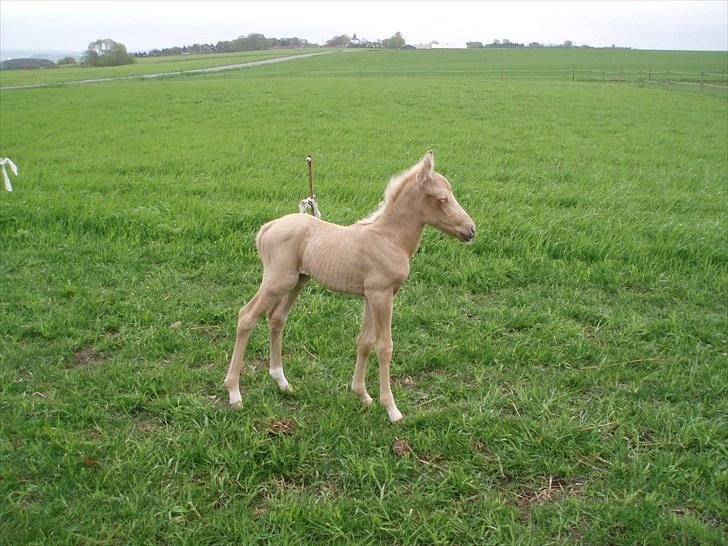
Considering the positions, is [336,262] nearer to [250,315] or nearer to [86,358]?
[250,315]

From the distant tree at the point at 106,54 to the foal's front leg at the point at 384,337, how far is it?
82.7 meters

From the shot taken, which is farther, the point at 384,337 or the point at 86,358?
the point at 86,358

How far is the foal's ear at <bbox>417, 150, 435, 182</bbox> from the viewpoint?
335 cm

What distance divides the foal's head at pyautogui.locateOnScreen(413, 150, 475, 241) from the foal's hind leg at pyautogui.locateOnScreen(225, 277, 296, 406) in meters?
0.97

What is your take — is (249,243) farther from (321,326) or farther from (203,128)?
(203,128)

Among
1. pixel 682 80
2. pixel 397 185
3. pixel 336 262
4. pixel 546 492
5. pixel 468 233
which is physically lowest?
pixel 546 492

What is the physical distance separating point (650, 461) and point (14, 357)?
183 inches

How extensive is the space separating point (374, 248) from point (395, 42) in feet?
414

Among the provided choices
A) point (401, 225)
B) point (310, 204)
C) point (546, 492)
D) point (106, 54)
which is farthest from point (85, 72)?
point (546, 492)

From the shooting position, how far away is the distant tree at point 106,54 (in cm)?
7475

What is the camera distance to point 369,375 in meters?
4.49

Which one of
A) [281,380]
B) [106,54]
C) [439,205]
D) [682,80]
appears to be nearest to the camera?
[439,205]

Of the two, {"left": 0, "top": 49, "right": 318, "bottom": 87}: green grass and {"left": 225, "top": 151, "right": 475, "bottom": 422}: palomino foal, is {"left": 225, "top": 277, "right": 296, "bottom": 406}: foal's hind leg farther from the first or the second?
{"left": 0, "top": 49, "right": 318, "bottom": 87}: green grass

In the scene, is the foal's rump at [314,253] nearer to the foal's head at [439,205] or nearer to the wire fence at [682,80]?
the foal's head at [439,205]
